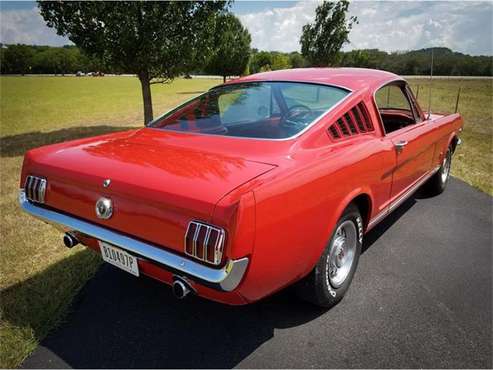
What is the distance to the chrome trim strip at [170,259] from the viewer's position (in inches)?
65.9

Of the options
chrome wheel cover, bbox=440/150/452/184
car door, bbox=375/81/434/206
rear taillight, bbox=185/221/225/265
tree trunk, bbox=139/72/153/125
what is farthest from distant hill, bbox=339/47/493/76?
tree trunk, bbox=139/72/153/125

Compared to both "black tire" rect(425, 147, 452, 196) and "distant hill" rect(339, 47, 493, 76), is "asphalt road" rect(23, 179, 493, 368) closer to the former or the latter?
"black tire" rect(425, 147, 452, 196)

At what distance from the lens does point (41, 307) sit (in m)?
2.64

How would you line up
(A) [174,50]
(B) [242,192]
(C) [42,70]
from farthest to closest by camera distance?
(C) [42,70]
(A) [174,50]
(B) [242,192]

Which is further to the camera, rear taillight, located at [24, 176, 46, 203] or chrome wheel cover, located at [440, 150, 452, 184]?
chrome wheel cover, located at [440, 150, 452, 184]

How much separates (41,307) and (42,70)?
107497 millimetres

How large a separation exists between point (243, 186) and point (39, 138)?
9441 millimetres

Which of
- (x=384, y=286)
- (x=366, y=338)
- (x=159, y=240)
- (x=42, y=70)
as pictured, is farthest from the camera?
(x=42, y=70)

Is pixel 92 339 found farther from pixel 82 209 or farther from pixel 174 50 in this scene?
pixel 174 50

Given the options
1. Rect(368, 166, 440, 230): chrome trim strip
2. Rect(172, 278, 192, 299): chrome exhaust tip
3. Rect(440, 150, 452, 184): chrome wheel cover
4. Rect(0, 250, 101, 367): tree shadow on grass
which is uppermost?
Rect(172, 278, 192, 299): chrome exhaust tip

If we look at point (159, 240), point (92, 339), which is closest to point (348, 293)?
point (159, 240)

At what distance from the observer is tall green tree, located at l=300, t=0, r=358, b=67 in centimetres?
1944

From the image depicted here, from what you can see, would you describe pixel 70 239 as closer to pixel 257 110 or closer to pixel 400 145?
pixel 257 110

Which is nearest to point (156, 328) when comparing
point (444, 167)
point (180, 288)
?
point (180, 288)
